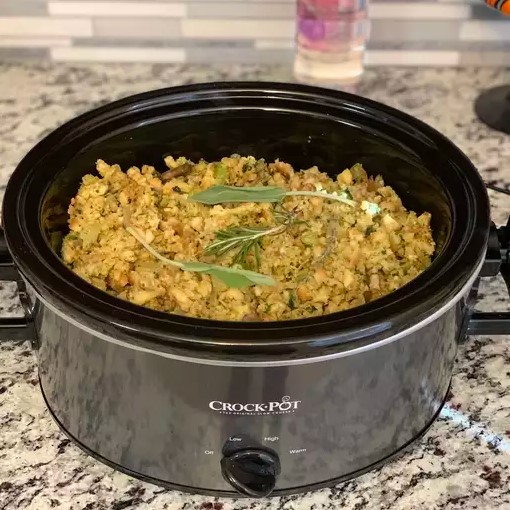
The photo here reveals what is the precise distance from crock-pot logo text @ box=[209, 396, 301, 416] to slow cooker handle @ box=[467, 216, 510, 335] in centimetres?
21

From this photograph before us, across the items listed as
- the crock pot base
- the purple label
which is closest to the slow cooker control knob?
the crock pot base

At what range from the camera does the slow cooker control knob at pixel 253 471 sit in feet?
2.16

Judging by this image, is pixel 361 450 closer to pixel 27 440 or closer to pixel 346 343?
pixel 346 343

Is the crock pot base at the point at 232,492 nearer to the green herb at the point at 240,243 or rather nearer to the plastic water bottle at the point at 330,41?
the green herb at the point at 240,243

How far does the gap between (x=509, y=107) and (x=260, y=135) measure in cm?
50

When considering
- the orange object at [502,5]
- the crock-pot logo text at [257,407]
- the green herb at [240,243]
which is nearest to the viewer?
the crock-pot logo text at [257,407]

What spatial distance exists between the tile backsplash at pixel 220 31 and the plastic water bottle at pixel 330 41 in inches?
2.1

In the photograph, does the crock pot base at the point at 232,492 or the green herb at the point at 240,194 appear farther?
the green herb at the point at 240,194

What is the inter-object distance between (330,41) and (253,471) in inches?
28.6

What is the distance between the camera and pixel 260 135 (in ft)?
2.92

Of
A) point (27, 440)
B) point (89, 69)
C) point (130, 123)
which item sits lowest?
point (27, 440)

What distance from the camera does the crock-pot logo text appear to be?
0.63 metres

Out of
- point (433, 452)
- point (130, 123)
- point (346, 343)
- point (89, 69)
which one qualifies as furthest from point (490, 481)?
point (89, 69)

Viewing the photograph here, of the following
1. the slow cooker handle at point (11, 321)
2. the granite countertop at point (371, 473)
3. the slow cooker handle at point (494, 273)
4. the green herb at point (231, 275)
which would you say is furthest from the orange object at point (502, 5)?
the slow cooker handle at point (11, 321)
